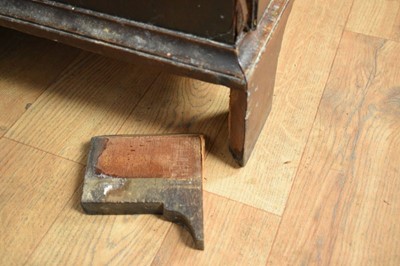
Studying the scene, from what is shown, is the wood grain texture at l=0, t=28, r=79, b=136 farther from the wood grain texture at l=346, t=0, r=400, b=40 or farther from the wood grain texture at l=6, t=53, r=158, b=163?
the wood grain texture at l=346, t=0, r=400, b=40

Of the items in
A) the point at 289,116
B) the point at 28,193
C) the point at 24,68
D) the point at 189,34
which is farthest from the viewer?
the point at 24,68

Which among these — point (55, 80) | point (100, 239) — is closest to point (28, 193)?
point (100, 239)

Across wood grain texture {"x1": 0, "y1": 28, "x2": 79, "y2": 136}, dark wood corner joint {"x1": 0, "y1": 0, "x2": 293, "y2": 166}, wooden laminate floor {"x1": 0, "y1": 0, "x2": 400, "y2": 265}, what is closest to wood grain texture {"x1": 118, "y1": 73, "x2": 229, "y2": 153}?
wooden laminate floor {"x1": 0, "y1": 0, "x2": 400, "y2": 265}

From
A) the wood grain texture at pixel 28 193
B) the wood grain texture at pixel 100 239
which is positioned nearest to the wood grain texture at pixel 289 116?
the wood grain texture at pixel 100 239

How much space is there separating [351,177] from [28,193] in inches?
20.9

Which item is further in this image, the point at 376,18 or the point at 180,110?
the point at 376,18

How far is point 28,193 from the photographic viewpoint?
2.55 ft

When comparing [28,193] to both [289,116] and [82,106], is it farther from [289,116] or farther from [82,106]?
[289,116]

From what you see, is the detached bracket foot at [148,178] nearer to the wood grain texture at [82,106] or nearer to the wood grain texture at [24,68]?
the wood grain texture at [82,106]

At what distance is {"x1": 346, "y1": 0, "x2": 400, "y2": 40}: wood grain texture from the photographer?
1038 millimetres

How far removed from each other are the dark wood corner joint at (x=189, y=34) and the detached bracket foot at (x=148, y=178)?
0.30 ft

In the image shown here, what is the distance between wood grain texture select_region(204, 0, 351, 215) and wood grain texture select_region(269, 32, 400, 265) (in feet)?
0.07

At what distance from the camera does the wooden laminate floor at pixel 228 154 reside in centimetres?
71

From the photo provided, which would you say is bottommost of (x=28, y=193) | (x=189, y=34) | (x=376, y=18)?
(x=28, y=193)
